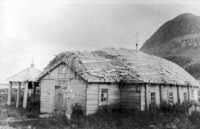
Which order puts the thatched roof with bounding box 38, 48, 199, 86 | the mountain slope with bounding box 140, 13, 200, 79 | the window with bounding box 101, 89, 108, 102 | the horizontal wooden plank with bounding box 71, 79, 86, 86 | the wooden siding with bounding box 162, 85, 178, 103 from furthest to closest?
the mountain slope with bounding box 140, 13, 200, 79
the wooden siding with bounding box 162, 85, 178, 103
the window with bounding box 101, 89, 108, 102
the thatched roof with bounding box 38, 48, 199, 86
the horizontal wooden plank with bounding box 71, 79, 86, 86

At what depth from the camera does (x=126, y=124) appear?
35.7 feet

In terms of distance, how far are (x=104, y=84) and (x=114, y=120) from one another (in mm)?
2968

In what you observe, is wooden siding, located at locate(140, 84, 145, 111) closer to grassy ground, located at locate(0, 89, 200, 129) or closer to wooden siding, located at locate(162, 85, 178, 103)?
grassy ground, located at locate(0, 89, 200, 129)

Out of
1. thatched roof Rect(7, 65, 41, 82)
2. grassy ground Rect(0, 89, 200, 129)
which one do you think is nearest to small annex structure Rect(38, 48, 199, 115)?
grassy ground Rect(0, 89, 200, 129)

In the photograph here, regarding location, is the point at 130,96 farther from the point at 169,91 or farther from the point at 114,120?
the point at 169,91

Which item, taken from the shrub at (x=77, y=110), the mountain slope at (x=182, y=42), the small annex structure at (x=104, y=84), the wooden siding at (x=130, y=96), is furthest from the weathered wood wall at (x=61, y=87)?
the mountain slope at (x=182, y=42)

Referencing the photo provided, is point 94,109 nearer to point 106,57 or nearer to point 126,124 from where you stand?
point 126,124

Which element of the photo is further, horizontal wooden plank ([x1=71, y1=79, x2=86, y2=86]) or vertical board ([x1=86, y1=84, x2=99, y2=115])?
horizontal wooden plank ([x1=71, y1=79, x2=86, y2=86])

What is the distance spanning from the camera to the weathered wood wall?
13438 millimetres

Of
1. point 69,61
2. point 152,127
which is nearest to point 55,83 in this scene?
point 69,61

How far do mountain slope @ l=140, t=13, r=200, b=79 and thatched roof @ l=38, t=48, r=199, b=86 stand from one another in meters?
32.0

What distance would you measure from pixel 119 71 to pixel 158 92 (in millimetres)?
3602

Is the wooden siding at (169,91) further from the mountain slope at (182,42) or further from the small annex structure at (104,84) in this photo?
the mountain slope at (182,42)

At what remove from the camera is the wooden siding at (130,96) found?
13.6 meters
